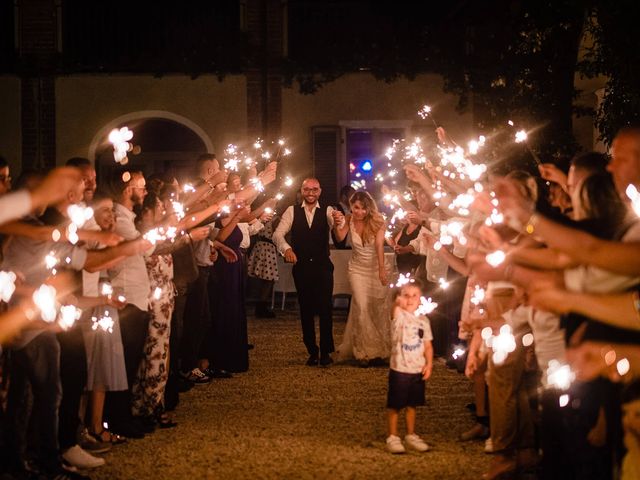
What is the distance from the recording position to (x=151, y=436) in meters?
7.51

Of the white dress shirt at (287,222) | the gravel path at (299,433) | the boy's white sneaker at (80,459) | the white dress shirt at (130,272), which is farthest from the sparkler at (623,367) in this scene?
the white dress shirt at (287,222)

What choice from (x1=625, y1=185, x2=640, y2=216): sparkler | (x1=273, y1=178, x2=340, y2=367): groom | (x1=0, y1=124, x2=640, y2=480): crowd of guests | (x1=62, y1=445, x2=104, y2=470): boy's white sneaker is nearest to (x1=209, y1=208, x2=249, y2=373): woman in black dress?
(x1=0, y1=124, x2=640, y2=480): crowd of guests

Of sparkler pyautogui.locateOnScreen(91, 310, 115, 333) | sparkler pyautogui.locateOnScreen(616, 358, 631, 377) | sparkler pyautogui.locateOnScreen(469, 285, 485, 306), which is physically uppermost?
sparkler pyautogui.locateOnScreen(469, 285, 485, 306)

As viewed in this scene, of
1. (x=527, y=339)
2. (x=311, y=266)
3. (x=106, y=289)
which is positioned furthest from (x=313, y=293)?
(x=527, y=339)

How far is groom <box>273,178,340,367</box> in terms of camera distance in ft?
35.8

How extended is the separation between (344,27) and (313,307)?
36.1 feet

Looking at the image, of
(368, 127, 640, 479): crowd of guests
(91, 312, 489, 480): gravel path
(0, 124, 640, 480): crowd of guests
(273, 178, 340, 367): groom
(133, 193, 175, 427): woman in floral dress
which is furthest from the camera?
(273, 178, 340, 367): groom

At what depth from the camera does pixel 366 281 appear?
1114 centimetres

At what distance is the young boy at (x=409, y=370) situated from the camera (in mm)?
6996

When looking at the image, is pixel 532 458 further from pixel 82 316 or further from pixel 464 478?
pixel 82 316

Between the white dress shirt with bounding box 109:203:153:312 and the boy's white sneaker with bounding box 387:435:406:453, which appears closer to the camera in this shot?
the boy's white sneaker with bounding box 387:435:406:453

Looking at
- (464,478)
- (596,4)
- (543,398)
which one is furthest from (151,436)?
(596,4)

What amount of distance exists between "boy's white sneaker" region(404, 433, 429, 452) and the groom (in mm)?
3870

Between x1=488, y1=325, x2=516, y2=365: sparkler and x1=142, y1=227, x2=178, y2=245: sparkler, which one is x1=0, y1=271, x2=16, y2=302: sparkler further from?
x1=488, y1=325, x2=516, y2=365: sparkler
